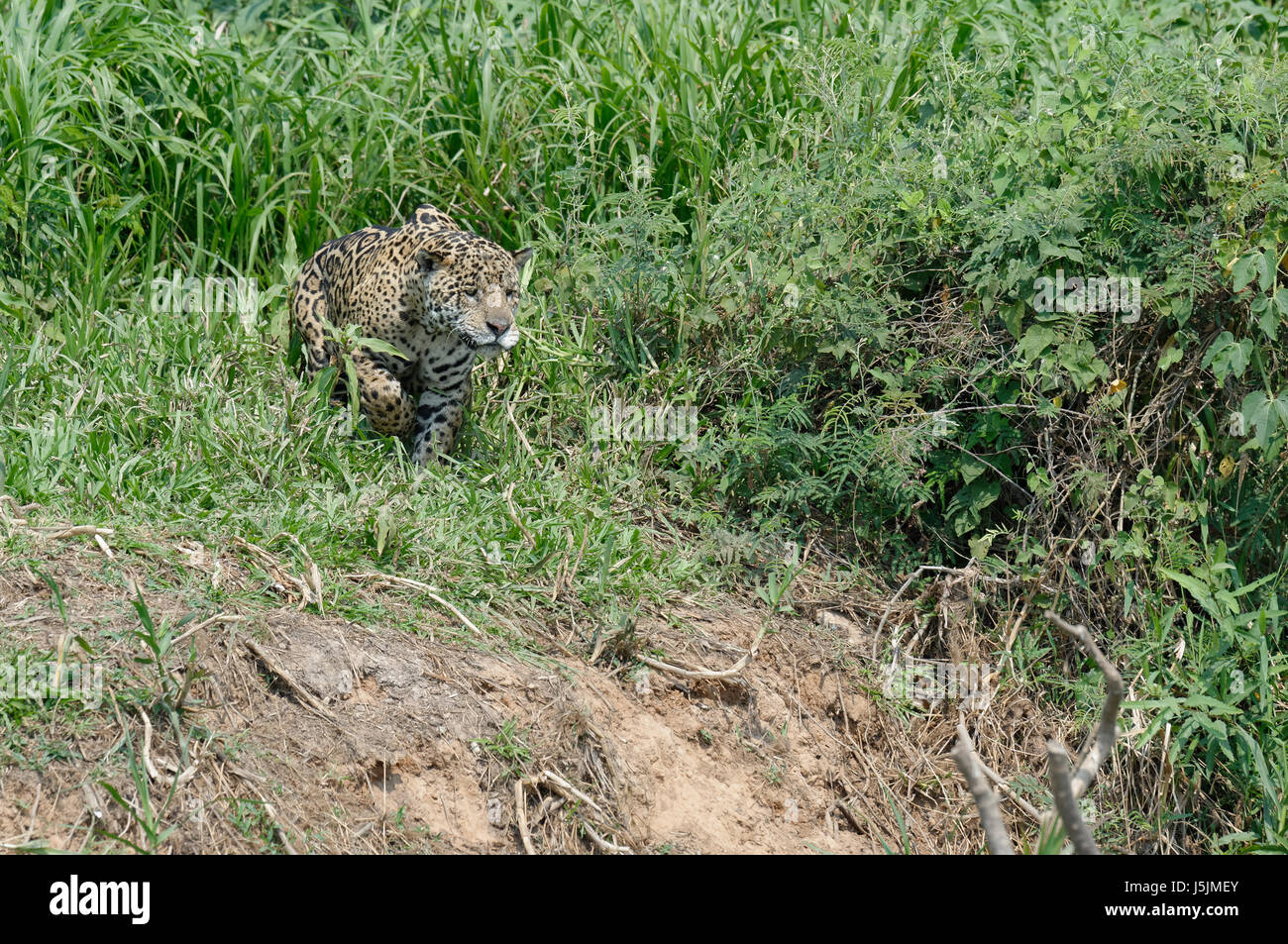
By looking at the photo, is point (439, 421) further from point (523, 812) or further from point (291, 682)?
point (523, 812)

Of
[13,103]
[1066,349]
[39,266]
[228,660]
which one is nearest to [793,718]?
[1066,349]

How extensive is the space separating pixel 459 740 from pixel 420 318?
1851 millimetres

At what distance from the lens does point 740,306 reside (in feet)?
18.0

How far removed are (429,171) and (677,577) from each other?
254 centimetres

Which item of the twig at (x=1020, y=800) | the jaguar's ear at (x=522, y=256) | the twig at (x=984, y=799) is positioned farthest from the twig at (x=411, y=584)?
the twig at (x=984, y=799)

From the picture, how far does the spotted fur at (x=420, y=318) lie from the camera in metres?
5.10

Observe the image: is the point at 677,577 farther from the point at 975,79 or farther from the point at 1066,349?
the point at 975,79

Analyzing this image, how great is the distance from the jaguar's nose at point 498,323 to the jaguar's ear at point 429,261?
0.88 feet

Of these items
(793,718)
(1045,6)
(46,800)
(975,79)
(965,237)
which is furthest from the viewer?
(1045,6)

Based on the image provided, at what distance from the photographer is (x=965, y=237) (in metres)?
5.10

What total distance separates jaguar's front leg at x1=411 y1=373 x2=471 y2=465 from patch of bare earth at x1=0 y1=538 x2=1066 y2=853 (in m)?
1.04

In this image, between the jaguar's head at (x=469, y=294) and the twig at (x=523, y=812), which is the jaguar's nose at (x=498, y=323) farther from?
the twig at (x=523, y=812)

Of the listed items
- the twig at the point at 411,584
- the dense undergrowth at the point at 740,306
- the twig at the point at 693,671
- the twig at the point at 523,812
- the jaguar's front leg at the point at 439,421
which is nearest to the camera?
the twig at the point at 523,812

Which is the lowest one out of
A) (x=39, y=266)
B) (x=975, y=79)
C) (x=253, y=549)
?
(x=253, y=549)
